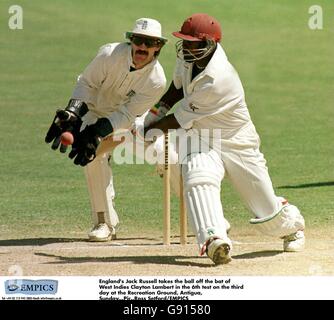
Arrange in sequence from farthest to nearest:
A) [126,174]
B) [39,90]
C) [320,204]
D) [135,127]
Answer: [39,90] < [126,174] < [320,204] < [135,127]

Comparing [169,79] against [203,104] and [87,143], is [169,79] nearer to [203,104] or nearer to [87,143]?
[87,143]

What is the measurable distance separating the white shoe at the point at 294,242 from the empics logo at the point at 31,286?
220 cm

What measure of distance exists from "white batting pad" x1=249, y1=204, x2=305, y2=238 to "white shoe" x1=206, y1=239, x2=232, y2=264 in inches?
26.3

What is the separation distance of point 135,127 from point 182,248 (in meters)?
1.09

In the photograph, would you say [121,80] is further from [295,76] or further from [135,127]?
[295,76]

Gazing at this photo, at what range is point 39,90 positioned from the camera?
21688mm

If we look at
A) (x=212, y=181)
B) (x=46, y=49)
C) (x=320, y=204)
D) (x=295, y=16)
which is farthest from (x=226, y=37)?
(x=212, y=181)

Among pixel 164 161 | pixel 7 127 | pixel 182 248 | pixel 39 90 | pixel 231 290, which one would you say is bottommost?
pixel 231 290

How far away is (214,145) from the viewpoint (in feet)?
28.9

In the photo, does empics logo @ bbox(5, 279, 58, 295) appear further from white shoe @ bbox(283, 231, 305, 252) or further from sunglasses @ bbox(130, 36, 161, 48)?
sunglasses @ bbox(130, 36, 161, 48)

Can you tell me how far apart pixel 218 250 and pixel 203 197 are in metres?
0.45
